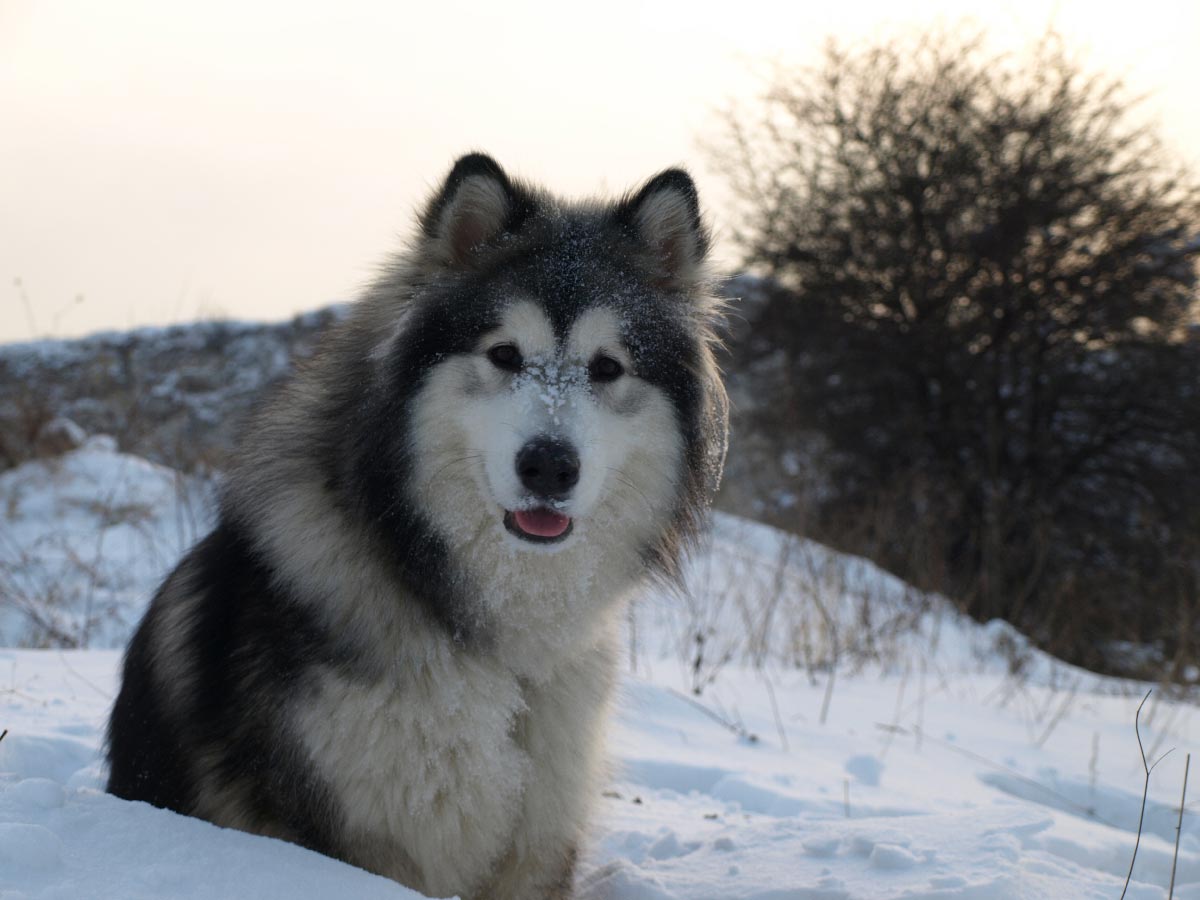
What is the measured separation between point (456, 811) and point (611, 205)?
5.35 feet

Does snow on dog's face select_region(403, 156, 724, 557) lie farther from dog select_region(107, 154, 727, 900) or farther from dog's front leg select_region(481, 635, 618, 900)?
dog's front leg select_region(481, 635, 618, 900)

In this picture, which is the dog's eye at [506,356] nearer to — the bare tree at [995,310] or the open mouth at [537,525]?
the open mouth at [537,525]

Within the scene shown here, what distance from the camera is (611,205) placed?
9.12 feet

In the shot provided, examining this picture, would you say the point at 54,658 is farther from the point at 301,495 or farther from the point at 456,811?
the point at 456,811

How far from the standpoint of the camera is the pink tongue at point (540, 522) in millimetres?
2240

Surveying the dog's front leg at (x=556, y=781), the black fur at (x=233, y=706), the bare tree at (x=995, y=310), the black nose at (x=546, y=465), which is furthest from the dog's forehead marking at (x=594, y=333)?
the bare tree at (x=995, y=310)

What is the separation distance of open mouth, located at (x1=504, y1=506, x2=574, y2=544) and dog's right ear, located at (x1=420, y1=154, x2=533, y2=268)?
718 millimetres

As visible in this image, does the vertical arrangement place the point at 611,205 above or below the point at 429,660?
above

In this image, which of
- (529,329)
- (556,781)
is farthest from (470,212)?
(556,781)

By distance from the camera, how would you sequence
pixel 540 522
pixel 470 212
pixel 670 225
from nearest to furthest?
pixel 540 522 < pixel 470 212 < pixel 670 225

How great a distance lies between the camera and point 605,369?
242 cm

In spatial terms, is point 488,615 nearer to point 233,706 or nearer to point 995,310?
point 233,706

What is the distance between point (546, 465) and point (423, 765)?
2.30 feet

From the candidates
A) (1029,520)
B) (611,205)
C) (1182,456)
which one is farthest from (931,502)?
(611,205)
